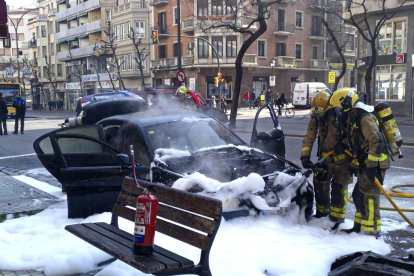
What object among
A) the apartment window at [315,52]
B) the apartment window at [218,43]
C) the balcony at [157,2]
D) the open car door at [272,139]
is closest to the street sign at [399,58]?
the apartment window at [218,43]

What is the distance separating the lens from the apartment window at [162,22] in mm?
50041

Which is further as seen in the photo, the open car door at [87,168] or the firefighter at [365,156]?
the open car door at [87,168]

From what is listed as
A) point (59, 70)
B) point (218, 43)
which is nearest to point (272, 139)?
point (218, 43)

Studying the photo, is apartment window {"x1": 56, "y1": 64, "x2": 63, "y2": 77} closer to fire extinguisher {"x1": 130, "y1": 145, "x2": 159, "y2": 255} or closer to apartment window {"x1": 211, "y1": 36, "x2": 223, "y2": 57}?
apartment window {"x1": 211, "y1": 36, "x2": 223, "y2": 57}

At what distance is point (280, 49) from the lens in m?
49.7

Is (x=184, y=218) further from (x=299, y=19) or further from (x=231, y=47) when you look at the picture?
(x=299, y=19)

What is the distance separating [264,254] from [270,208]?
2.40 feet

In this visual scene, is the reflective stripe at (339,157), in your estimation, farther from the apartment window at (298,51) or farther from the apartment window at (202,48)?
the apartment window at (298,51)

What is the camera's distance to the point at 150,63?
5128cm

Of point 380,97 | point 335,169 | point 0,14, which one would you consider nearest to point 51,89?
point 380,97

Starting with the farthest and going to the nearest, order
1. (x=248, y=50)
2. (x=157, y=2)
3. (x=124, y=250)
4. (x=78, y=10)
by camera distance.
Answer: (x=78, y=10), (x=157, y=2), (x=248, y=50), (x=124, y=250)

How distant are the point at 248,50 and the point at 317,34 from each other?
10.7 metres

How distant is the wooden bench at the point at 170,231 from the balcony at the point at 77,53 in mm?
Result: 54684

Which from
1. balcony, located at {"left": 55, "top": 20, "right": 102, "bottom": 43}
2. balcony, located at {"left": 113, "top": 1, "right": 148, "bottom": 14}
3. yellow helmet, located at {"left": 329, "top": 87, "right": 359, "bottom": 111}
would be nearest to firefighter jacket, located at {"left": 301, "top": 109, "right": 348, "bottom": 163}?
yellow helmet, located at {"left": 329, "top": 87, "right": 359, "bottom": 111}
